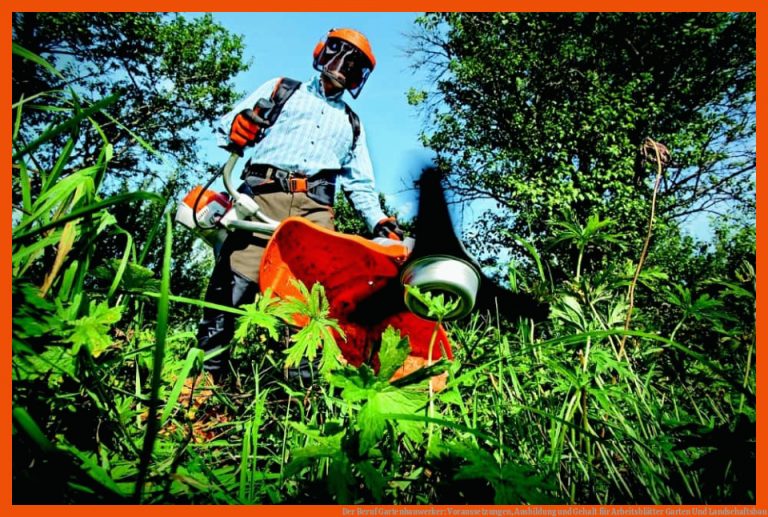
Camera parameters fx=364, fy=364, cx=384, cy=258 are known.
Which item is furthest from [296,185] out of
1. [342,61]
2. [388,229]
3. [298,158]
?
[342,61]

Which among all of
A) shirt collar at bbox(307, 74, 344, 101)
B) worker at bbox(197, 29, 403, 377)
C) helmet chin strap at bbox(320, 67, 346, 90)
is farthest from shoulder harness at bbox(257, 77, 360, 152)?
helmet chin strap at bbox(320, 67, 346, 90)

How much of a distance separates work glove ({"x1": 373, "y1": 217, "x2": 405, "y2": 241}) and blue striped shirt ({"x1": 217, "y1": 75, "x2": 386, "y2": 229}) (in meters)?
0.16

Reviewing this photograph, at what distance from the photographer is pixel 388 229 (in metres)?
2.43

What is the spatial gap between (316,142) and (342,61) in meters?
0.72

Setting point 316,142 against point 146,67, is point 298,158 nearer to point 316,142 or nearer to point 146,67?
point 316,142

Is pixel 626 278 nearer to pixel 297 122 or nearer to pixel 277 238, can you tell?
pixel 277 238

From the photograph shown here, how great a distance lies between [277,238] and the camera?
5.13 ft

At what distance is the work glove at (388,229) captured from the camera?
231 centimetres

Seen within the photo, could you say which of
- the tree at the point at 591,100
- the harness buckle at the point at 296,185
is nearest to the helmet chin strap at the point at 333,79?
the harness buckle at the point at 296,185

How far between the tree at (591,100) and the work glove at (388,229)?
685 cm

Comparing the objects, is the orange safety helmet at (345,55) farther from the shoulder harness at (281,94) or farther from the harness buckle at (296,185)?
the harness buckle at (296,185)

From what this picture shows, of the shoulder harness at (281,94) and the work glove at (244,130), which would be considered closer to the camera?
the work glove at (244,130)

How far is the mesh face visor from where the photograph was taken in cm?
292

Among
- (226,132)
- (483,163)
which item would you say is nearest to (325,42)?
(226,132)
